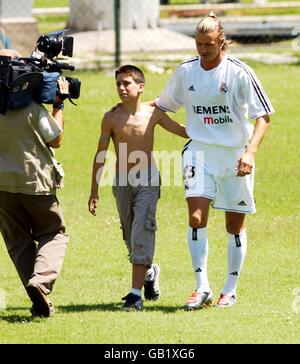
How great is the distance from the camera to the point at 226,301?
880cm

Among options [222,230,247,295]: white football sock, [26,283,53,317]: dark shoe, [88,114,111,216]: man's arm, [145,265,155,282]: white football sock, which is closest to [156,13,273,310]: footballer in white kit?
[222,230,247,295]: white football sock

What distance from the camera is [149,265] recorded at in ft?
29.0

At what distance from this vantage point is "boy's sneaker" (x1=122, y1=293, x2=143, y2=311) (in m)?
8.69

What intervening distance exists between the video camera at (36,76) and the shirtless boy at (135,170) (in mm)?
593

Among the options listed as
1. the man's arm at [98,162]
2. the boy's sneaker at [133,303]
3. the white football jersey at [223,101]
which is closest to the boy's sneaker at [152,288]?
the boy's sneaker at [133,303]

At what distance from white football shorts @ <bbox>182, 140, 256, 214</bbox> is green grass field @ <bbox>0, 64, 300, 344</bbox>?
29.4 inches

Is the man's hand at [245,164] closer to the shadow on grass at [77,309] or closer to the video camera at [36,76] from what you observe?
the shadow on grass at [77,309]

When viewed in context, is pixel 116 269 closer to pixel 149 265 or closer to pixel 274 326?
pixel 149 265

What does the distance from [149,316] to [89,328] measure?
521 mm

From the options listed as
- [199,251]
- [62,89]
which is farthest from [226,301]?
[62,89]

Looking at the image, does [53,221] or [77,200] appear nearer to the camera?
[53,221]

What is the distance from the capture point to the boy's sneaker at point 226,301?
877 centimetres

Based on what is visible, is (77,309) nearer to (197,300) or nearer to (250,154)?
(197,300)
